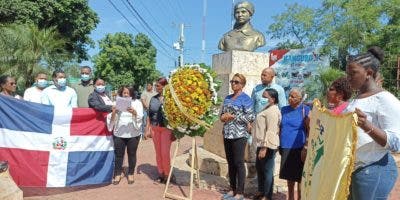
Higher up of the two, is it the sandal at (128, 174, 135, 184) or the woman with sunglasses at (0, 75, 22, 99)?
the woman with sunglasses at (0, 75, 22, 99)

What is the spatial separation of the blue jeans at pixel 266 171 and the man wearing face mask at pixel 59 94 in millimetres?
3043

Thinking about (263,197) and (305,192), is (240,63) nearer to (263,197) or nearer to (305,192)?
(263,197)

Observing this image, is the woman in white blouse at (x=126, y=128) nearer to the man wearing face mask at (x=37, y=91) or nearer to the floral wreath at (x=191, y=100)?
the floral wreath at (x=191, y=100)

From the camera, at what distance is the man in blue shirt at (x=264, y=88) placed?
6.29 m

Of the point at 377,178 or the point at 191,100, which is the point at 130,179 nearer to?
the point at 191,100

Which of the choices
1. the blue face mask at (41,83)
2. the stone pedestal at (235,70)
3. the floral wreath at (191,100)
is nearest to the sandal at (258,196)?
the floral wreath at (191,100)

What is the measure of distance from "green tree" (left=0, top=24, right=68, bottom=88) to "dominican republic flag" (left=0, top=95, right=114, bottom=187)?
1033 centimetres

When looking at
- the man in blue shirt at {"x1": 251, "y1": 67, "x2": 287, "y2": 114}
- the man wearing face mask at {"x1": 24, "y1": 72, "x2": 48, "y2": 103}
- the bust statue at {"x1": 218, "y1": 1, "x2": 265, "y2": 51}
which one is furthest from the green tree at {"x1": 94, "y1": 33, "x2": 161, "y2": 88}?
the man in blue shirt at {"x1": 251, "y1": 67, "x2": 287, "y2": 114}

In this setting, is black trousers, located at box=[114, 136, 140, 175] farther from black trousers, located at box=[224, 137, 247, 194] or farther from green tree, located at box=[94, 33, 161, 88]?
green tree, located at box=[94, 33, 161, 88]

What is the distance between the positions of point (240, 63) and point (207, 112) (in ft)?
8.59

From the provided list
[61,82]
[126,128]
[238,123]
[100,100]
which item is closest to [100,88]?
[100,100]

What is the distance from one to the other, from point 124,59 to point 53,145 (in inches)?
1115

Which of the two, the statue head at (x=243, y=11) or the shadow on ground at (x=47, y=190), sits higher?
the statue head at (x=243, y=11)

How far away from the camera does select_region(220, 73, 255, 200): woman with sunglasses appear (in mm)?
5910
